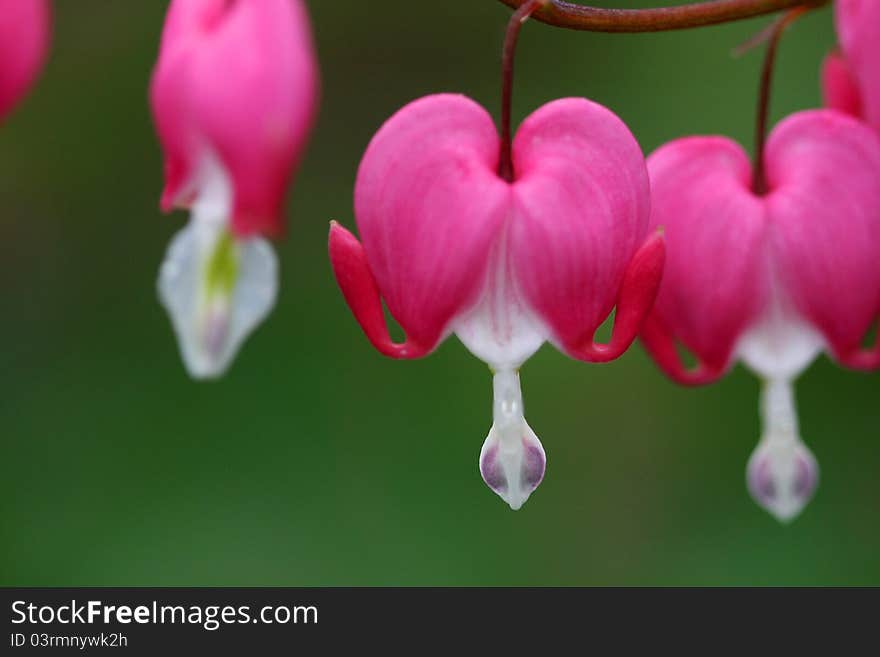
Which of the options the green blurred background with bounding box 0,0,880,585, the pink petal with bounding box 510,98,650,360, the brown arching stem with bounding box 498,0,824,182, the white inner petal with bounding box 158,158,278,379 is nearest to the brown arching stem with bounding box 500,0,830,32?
the brown arching stem with bounding box 498,0,824,182

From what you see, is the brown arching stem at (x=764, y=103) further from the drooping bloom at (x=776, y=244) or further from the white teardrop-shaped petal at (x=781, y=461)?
the white teardrop-shaped petal at (x=781, y=461)

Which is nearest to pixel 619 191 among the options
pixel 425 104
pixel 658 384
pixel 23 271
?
pixel 425 104

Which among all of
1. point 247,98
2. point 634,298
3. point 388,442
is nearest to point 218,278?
point 247,98

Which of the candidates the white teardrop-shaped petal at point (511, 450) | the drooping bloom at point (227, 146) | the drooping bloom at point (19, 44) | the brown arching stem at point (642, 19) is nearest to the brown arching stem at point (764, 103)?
the brown arching stem at point (642, 19)

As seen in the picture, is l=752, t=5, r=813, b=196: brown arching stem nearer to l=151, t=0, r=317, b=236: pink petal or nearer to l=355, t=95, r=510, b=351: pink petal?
l=355, t=95, r=510, b=351: pink petal

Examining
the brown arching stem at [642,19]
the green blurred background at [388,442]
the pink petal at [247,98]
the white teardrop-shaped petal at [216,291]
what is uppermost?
the green blurred background at [388,442]

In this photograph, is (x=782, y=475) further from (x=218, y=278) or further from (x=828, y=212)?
(x=218, y=278)

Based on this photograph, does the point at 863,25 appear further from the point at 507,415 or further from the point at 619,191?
the point at 507,415
